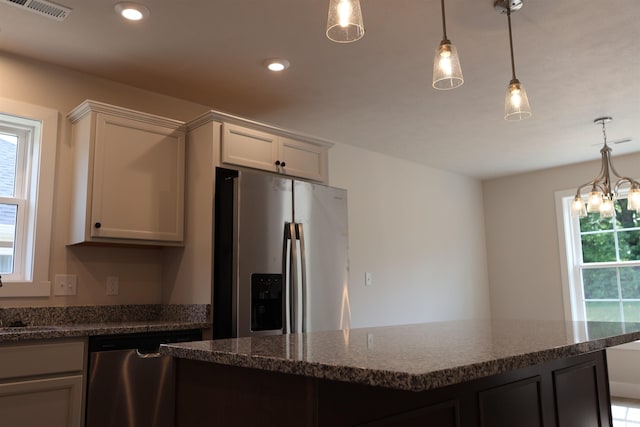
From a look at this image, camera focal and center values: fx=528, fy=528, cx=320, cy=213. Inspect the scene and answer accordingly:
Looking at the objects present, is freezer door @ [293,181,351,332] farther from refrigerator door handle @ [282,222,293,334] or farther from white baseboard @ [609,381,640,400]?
white baseboard @ [609,381,640,400]

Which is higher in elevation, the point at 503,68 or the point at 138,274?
the point at 503,68

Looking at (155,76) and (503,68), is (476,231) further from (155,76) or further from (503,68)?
(155,76)

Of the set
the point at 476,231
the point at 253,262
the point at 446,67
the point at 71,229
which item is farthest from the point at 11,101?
the point at 476,231

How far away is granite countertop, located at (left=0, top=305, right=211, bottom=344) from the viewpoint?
7.93 ft

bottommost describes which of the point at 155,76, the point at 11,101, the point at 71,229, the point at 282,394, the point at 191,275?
the point at 282,394

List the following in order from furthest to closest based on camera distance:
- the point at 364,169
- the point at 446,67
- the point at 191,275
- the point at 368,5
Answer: the point at 364,169
the point at 191,275
the point at 368,5
the point at 446,67

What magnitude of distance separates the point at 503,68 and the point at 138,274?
2.57 m

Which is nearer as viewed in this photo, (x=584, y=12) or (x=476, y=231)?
(x=584, y=12)

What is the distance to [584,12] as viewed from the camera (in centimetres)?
259

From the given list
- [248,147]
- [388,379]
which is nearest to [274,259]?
[248,147]

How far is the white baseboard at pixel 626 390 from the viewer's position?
16.5 feet

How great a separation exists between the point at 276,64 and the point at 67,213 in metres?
1.47

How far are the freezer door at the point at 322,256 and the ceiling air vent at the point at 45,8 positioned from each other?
60.0 inches

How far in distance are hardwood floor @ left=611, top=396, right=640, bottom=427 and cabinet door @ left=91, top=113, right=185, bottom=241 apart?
3.53 metres
